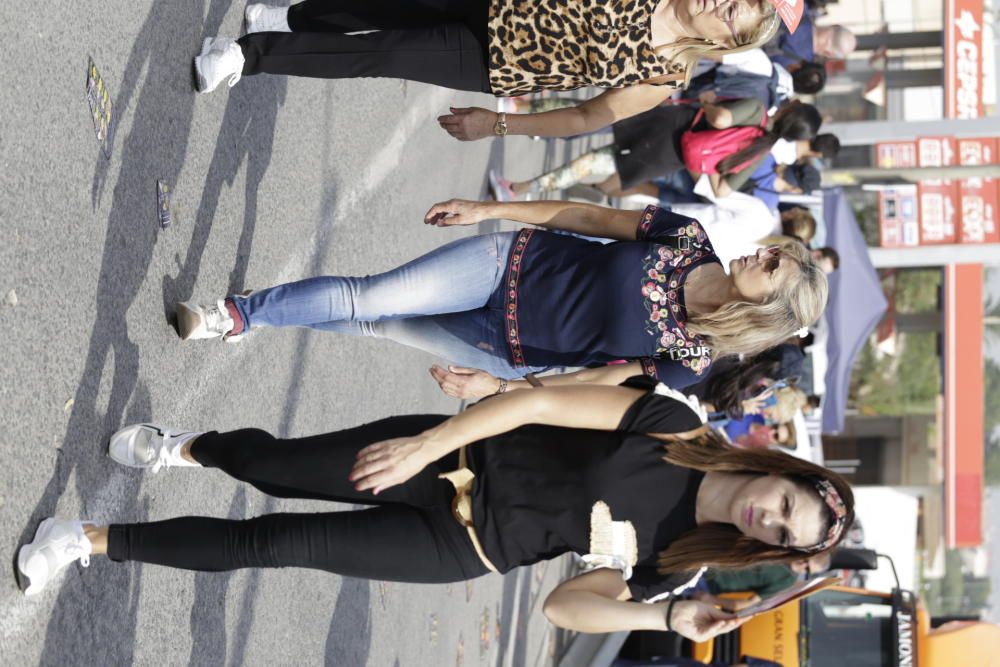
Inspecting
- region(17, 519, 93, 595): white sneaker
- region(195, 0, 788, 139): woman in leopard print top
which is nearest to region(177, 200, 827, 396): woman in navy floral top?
region(195, 0, 788, 139): woman in leopard print top

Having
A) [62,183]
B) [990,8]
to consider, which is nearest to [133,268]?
[62,183]

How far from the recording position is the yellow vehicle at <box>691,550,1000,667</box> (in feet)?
25.9

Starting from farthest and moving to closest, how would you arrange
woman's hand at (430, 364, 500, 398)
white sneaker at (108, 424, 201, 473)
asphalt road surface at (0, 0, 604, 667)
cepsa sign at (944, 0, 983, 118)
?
cepsa sign at (944, 0, 983, 118) < white sneaker at (108, 424, 201, 473) < woman's hand at (430, 364, 500, 398) < asphalt road surface at (0, 0, 604, 667)

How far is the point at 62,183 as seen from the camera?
3658mm

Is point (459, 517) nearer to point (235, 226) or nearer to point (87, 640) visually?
point (87, 640)

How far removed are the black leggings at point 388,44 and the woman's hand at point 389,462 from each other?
179 cm

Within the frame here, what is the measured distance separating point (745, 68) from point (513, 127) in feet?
13.2

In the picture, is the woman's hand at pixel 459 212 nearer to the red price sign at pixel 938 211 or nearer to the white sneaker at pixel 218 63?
the white sneaker at pixel 218 63

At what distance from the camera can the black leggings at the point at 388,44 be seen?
437 centimetres

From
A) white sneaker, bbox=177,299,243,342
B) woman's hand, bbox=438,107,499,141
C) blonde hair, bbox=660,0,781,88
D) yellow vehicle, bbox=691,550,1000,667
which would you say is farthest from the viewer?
yellow vehicle, bbox=691,550,1000,667

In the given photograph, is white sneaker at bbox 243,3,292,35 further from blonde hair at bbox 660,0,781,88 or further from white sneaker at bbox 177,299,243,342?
blonde hair at bbox 660,0,781,88

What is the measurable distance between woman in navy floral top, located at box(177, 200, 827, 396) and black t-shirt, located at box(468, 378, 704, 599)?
0.34m

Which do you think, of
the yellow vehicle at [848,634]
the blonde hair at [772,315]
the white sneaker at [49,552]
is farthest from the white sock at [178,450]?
the yellow vehicle at [848,634]

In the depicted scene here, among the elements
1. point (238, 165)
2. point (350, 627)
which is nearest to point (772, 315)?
point (238, 165)
